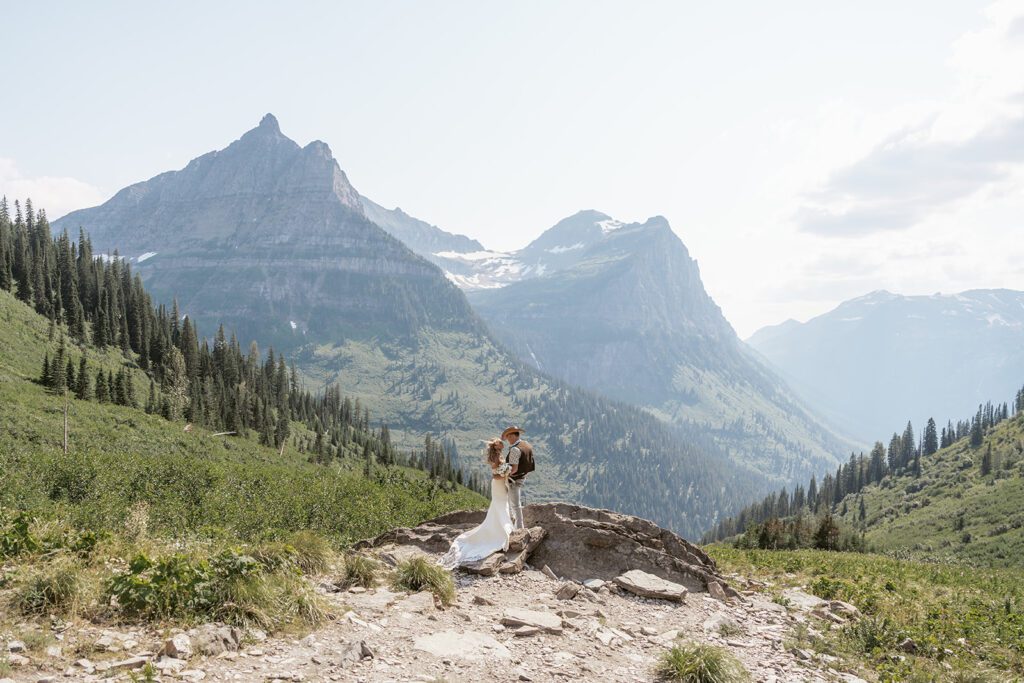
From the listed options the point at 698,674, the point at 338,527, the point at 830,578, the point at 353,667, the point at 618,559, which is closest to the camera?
the point at 353,667

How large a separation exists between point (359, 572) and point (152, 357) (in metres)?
127

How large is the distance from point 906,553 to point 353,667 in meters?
99.1

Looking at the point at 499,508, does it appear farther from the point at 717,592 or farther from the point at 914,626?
the point at 914,626

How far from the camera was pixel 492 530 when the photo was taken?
17234 mm

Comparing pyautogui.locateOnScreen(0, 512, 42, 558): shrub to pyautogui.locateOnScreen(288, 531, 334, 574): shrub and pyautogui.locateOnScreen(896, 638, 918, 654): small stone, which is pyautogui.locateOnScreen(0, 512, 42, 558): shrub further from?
pyautogui.locateOnScreen(896, 638, 918, 654): small stone

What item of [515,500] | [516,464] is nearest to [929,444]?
[515,500]

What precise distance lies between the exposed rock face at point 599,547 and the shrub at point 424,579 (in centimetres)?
248

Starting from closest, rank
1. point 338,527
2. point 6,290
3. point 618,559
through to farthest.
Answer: point 618,559 → point 338,527 → point 6,290

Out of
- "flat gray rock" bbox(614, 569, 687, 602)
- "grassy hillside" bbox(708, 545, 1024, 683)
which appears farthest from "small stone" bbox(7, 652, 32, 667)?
"grassy hillside" bbox(708, 545, 1024, 683)

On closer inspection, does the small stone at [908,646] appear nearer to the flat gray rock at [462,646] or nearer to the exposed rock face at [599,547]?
the exposed rock face at [599,547]

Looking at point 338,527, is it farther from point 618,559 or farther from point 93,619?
point 93,619

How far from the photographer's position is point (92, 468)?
31.3m

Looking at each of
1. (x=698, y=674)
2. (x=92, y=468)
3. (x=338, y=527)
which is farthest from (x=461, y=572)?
(x=92, y=468)

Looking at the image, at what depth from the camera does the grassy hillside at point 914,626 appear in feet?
41.9
